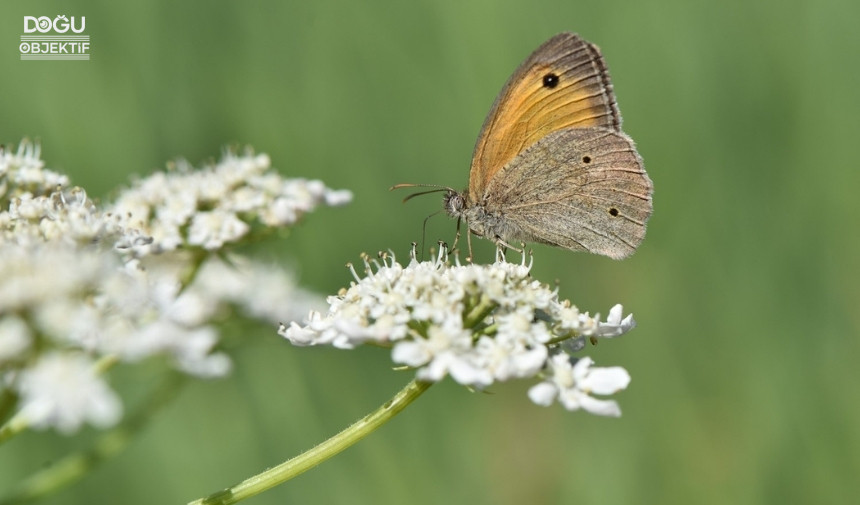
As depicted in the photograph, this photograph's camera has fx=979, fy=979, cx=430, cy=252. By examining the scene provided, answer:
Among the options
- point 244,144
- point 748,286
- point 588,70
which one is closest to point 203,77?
point 244,144

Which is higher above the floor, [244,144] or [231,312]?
[244,144]

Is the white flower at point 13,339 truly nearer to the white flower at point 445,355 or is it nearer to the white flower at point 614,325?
the white flower at point 445,355

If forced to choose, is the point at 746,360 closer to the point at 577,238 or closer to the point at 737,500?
the point at 737,500

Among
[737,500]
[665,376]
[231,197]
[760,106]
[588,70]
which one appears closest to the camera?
[231,197]

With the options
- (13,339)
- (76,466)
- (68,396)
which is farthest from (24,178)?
(68,396)

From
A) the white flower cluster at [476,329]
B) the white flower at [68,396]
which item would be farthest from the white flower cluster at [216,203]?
the white flower at [68,396]

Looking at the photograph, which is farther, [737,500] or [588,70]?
[737,500]
